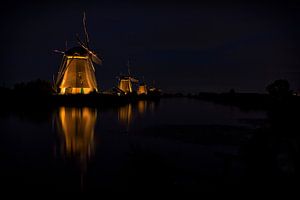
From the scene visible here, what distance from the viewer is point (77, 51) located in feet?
128

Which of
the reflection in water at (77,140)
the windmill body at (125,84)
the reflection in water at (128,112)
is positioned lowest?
the reflection in water at (128,112)

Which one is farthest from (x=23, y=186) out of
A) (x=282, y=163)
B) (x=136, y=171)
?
(x=282, y=163)

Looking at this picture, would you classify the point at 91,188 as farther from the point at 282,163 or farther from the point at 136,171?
the point at 282,163

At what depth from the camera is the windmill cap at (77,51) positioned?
38812 mm

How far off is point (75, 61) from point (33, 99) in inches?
300

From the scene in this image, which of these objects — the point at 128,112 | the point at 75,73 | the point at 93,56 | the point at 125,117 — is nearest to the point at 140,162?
the point at 125,117

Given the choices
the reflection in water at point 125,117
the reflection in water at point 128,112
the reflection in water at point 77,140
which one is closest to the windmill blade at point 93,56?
the reflection in water at point 128,112

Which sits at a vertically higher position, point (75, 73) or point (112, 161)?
point (75, 73)

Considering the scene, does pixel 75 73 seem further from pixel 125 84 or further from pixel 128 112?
pixel 125 84

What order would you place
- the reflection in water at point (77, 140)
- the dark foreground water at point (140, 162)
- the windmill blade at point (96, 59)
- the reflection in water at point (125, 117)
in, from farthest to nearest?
1. the windmill blade at point (96, 59)
2. the reflection in water at point (125, 117)
3. the reflection in water at point (77, 140)
4. the dark foreground water at point (140, 162)

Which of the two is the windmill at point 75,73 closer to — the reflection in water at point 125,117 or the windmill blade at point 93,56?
the windmill blade at point 93,56

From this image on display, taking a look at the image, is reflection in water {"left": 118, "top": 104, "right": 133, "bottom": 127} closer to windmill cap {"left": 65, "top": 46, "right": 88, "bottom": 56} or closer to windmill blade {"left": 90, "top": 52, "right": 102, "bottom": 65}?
windmill cap {"left": 65, "top": 46, "right": 88, "bottom": 56}

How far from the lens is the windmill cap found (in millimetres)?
38812

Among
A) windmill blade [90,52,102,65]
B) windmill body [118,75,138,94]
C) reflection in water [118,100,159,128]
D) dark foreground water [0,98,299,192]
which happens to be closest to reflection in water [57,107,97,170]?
dark foreground water [0,98,299,192]
